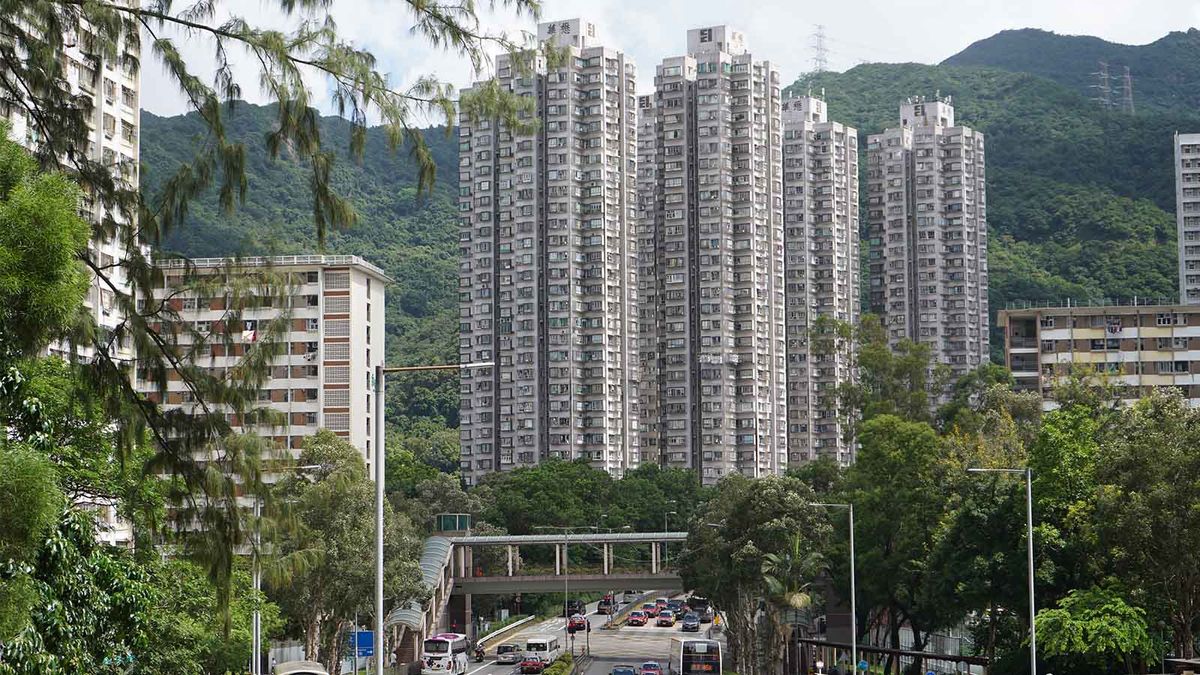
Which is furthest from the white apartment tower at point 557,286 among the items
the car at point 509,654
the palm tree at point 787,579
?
the palm tree at point 787,579

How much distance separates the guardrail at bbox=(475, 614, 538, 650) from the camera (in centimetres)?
9581

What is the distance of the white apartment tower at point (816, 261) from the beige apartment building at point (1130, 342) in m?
20.6

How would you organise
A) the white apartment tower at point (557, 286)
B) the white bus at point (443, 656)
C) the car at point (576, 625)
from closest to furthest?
the white bus at point (443, 656), the car at point (576, 625), the white apartment tower at point (557, 286)

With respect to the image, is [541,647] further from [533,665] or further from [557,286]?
[557,286]

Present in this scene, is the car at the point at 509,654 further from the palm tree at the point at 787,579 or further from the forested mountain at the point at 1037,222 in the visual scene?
the forested mountain at the point at 1037,222

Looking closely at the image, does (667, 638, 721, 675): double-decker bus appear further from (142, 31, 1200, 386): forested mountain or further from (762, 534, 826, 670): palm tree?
(142, 31, 1200, 386): forested mountain

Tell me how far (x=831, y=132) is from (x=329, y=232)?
13879 centimetres

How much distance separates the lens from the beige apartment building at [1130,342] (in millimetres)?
118500

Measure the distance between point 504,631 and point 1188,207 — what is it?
251 ft

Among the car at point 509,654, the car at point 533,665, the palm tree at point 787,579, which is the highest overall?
the palm tree at point 787,579

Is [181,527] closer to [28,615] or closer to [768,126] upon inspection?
[28,615]

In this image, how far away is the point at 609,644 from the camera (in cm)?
9844

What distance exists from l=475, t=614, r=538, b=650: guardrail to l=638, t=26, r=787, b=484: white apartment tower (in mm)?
22126

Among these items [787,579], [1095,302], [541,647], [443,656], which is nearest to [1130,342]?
[1095,302]
